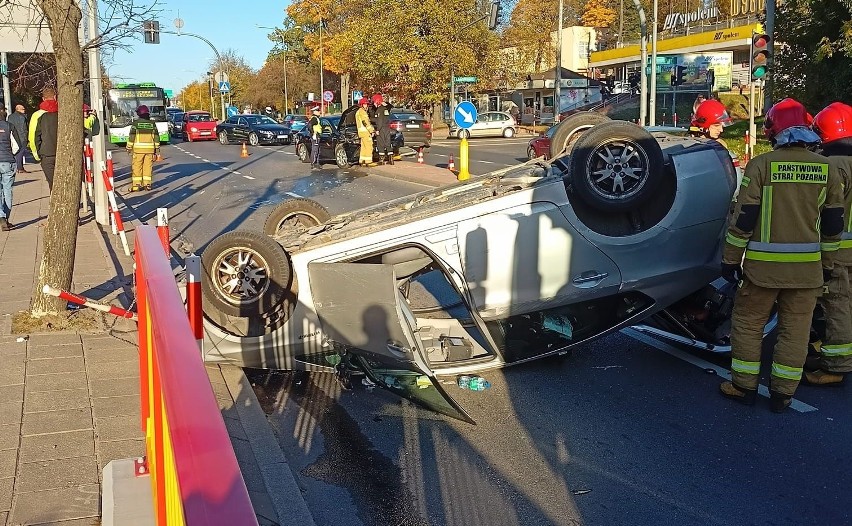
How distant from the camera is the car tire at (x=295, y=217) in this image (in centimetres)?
688

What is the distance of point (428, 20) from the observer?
46.1 meters

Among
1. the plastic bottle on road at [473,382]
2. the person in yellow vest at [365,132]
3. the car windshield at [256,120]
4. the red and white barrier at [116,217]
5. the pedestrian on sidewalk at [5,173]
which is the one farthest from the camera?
the car windshield at [256,120]

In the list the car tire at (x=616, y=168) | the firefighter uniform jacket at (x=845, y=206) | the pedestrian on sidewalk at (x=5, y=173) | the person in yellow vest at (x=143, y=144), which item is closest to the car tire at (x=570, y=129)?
the car tire at (x=616, y=168)

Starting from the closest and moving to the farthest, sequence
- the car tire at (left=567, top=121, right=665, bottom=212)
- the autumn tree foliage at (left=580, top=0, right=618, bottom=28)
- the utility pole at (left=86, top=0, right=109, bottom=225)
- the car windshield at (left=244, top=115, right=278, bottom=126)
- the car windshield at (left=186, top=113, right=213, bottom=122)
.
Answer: the car tire at (left=567, top=121, right=665, bottom=212) < the utility pole at (left=86, top=0, right=109, bottom=225) < the car windshield at (left=244, top=115, right=278, bottom=126) < the car windshield at (left=186, top=113, right=213, bottom=122) < the autumn tree foliage at (left=580, top=0, right=618, bottom=28)

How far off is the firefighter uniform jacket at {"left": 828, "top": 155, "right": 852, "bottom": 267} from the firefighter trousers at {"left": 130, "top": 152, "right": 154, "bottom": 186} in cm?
1541

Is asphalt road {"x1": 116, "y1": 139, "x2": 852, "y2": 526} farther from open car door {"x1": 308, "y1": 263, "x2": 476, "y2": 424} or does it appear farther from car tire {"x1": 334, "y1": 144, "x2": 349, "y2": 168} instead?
car tire {"x1": 334, "y1": 144, "x2": 349, "y2": 168}

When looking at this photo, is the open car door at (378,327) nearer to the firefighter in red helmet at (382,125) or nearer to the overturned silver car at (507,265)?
the overturned silver car at (507,265)

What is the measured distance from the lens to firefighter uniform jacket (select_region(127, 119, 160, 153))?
1756 centimetres

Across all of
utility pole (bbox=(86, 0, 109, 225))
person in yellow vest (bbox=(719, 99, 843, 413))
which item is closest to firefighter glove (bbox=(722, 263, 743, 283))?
person in yellow vest (bbox=(719, 99, 843, 413))

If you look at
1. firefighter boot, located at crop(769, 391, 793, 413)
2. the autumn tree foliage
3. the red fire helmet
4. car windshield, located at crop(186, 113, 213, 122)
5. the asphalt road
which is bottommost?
the asphalt road

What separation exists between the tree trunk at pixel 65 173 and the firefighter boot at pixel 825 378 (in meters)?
5.54

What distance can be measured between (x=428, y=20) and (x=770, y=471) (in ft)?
144

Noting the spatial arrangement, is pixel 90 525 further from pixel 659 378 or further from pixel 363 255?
pixel 659 378

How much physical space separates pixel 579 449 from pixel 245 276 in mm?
2343
